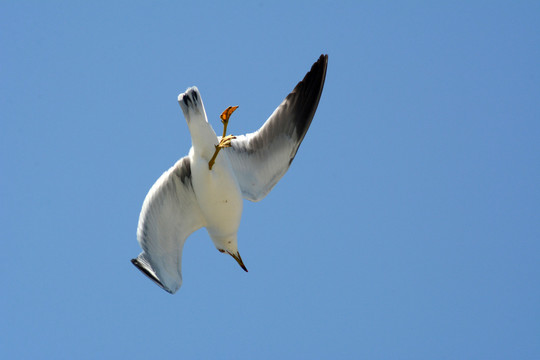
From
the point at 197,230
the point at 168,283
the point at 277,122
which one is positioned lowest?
the point at 168,283

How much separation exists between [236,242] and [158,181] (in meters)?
1.32

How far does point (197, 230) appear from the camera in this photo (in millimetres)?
8516

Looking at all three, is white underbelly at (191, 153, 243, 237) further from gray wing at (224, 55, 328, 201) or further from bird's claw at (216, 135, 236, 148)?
gray wing at (224, 55, 328, 201)

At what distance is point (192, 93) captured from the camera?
25.6 ft

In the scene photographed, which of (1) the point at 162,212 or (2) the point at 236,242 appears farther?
(2) the point at 236,242

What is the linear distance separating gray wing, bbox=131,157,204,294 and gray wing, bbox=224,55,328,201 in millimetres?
669

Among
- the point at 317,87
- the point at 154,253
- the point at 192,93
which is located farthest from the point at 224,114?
the point at 154,253

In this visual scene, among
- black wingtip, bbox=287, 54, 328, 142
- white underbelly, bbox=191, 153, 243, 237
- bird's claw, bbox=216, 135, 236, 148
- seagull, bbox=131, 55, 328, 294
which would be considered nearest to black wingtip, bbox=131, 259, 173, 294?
seagull, bbox=131, 55, 328, 294

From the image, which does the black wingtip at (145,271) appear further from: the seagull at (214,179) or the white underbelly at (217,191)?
the white underbelly at (217,191)

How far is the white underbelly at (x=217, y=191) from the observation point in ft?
25.9

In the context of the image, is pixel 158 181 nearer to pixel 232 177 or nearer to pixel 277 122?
pixel 232 177

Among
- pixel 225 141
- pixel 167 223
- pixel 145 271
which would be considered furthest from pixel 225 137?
pixel 145 271

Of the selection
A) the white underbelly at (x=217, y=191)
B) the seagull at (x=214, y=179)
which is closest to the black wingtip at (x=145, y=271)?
the seagull at (x=214, y=179)

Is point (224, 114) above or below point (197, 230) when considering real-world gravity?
above
